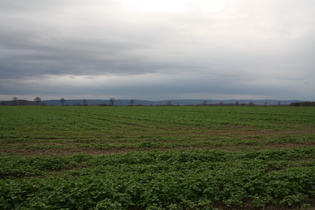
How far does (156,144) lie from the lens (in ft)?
53.2

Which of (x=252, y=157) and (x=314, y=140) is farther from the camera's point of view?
(x=314, y=140)

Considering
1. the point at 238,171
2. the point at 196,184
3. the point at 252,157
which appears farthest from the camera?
the point at 252,157

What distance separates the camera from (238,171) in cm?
907

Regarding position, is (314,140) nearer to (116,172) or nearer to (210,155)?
(210,155)

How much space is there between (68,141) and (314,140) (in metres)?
18.7

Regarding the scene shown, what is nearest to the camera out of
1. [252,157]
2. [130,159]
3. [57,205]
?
[57,205]

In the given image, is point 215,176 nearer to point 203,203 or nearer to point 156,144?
point 203,203

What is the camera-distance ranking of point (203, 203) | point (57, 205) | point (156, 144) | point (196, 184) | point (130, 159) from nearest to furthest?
point (57, 205) → point (203, 203) → point (196, 184) → point (130, 159) → point (156, 144)

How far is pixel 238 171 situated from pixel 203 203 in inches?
109

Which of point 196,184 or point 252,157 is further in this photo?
point 252,157

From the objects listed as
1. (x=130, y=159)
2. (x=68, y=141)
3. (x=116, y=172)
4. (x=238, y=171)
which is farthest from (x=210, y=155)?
(x=68, y=141)

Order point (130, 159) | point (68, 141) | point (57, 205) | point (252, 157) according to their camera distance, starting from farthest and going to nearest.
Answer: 1. point (68, 141)
2. point (252, 157)
3. point (130, 159)
4. point (57, 205)

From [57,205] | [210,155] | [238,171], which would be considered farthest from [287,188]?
[57,205]

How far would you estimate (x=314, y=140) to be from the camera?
18141 millimetres
